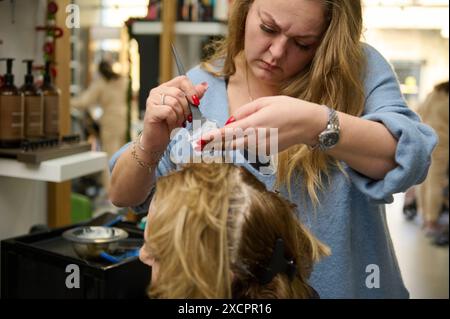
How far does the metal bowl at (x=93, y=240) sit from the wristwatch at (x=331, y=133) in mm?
927

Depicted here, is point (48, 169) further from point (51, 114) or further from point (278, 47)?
point (278, 47)

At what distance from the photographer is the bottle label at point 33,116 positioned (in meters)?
1.75

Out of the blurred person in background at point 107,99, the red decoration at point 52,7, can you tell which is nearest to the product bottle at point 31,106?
the red decoration at point 52,7

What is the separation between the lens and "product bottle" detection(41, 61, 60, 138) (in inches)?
72.1

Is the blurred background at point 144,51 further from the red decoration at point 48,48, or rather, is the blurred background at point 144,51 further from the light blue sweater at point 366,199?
the light blue sweater at point 366,199

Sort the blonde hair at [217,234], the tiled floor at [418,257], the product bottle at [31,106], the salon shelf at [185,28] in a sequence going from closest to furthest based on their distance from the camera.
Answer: the blonde hair at [217,234] < the product bottle at [31,106] < the tiled floor at [418,257] < the salon shelf at [185,28]

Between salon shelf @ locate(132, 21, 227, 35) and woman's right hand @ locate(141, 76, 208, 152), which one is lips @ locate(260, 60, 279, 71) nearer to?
woman's right hand @ locate(141, 76, 208, 152)

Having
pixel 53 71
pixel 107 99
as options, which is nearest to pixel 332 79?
pixel 53 71

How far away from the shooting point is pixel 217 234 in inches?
32.2

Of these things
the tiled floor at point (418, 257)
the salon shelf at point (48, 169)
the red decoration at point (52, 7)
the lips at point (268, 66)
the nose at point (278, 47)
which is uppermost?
the red decoration at point (52, 7)

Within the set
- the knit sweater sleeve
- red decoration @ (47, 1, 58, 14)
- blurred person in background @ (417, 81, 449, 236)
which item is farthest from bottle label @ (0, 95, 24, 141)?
blurred person in background @ (417, 81, 449, 236)

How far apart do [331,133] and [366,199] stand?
0.32 m

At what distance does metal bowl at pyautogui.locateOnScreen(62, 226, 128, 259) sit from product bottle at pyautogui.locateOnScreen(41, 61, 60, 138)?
367mm
